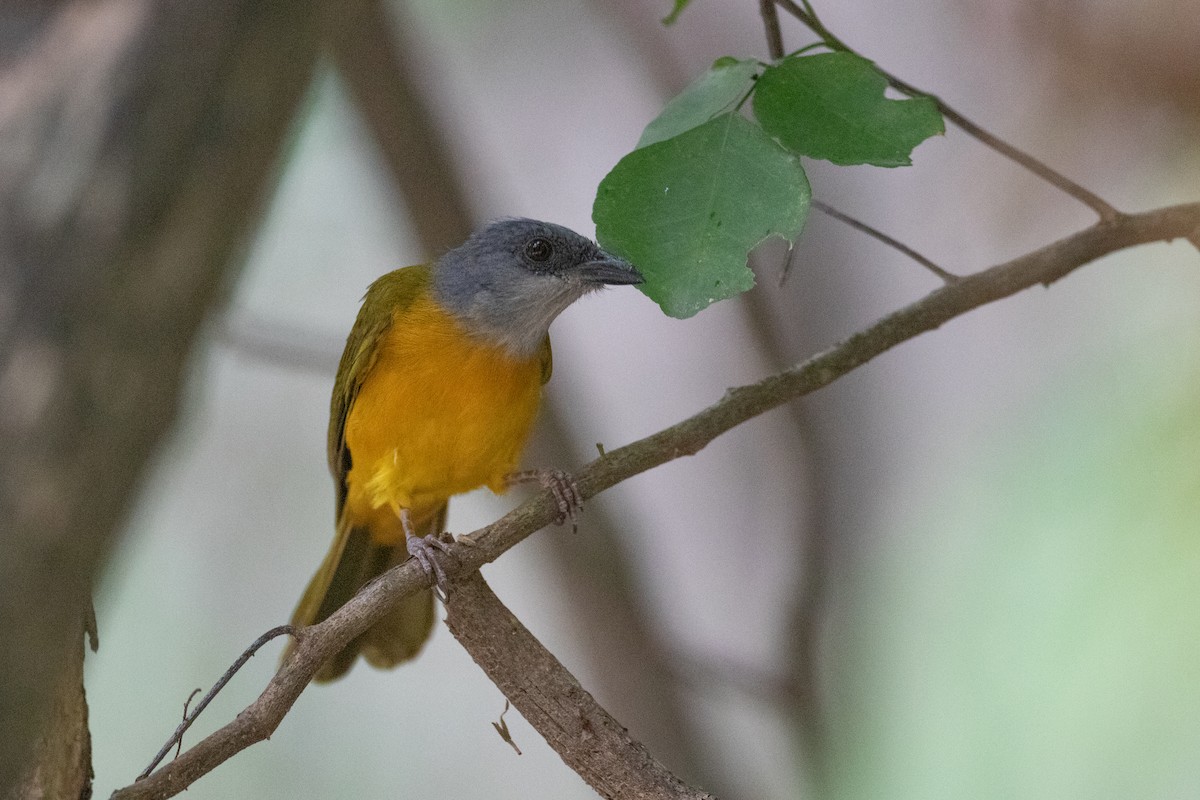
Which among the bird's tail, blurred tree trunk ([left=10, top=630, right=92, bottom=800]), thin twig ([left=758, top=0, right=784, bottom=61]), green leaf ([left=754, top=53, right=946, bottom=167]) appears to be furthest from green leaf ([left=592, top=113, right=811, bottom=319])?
the bird's tail

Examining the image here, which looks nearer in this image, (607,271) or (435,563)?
(435,563)

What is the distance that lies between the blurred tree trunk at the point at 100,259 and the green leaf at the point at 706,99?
0.98 meters

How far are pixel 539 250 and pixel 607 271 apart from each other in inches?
12.0

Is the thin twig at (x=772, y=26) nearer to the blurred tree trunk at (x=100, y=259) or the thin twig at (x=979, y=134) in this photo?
the thin twig at (x=979, y=134)

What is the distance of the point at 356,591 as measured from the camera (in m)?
3.77

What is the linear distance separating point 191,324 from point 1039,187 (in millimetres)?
4558

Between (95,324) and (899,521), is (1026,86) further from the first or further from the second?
(95,324)

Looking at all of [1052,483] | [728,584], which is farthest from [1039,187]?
[728,584]

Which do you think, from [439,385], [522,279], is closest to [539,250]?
[522,279]

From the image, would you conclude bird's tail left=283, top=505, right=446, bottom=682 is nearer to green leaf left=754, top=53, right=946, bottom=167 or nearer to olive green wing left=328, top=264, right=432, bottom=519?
olive green wing left=328, top=264, right=432, bottom=519

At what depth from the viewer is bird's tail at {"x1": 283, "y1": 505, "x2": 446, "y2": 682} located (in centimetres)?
347

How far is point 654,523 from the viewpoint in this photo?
236 inches

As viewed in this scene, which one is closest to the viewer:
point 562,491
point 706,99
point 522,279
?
point 706,99

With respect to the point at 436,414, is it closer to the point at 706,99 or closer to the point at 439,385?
the point at 439,385
